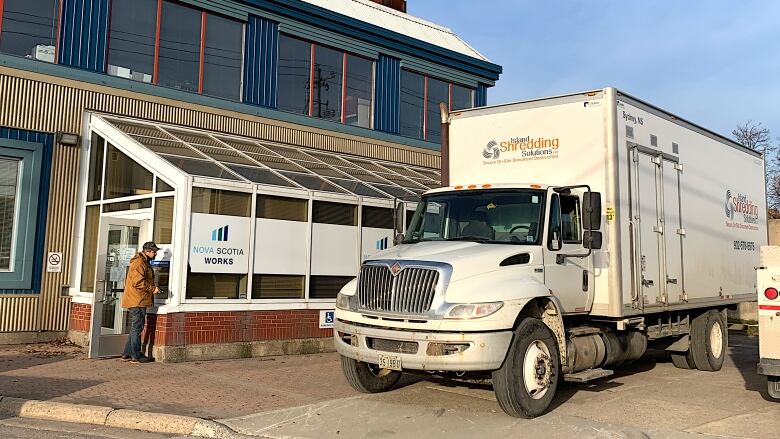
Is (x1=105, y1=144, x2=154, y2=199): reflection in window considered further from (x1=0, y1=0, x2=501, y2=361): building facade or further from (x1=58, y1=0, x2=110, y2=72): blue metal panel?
(x1=58, y1=0, x2=110, y2=72): blue metal panel

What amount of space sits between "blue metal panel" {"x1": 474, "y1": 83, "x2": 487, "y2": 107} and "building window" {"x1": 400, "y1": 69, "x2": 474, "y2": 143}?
84 cm

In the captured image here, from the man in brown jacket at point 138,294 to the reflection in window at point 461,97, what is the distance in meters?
12.9

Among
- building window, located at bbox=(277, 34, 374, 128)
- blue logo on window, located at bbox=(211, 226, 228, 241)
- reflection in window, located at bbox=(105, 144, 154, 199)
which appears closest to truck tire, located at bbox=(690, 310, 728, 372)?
blue logo on window, located at bbox=(211, 226, 228, 241)

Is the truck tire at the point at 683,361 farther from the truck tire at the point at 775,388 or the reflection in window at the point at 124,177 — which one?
the reflection in window at the point at 124,177

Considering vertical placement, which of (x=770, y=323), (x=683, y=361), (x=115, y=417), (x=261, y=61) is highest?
(x=261, y=61)

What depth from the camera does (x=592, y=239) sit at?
8.12 meters

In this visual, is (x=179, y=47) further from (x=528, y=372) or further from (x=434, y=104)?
(x=528, y=372)

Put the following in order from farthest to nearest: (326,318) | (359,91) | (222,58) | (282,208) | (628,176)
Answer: (359,91)
(222,58)
(326,318)
(282,208)
(628,176)

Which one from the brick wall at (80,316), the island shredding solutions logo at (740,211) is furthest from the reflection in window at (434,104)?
the brick wall at (80,316)

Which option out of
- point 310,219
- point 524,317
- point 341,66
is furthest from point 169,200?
point 341,66

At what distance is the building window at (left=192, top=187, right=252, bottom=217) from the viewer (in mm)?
11344

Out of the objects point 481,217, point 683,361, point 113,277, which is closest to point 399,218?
point 481,217

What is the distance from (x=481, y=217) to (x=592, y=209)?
1.32 meters

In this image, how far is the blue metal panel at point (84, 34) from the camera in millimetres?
13625
